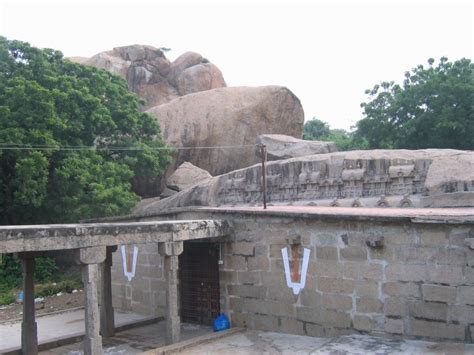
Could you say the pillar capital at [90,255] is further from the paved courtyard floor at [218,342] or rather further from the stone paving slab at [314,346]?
the stone paving slab at [314,346]

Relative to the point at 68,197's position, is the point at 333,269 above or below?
below

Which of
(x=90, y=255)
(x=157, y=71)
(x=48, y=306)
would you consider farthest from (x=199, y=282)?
(x=157, y=71)

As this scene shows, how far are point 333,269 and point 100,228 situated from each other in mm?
3959

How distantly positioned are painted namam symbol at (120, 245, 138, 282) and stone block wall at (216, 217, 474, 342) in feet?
9.80

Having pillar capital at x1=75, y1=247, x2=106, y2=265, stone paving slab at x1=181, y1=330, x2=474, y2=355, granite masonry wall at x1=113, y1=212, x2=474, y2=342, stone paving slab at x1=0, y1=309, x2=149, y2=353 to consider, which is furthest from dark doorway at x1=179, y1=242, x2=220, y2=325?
pillar capital at x1=75, y1=247, x2=106, y2=265

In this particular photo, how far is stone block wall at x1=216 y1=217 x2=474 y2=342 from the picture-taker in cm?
788

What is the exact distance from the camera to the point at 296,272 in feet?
31.8

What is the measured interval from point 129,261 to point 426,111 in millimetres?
15695

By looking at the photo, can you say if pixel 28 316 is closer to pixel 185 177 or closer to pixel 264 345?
pixel 264 345

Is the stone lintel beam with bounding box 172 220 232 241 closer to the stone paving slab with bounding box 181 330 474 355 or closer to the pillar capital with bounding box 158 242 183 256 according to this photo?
the pillar capital with bounding box 158 242 183 256

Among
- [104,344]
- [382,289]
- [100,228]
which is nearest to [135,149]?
[104,344]

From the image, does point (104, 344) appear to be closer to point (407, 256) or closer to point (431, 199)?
point (407, 256)

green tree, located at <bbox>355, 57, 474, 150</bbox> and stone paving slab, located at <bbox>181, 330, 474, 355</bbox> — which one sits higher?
green tree, located at <bbox>355, 57, 474, 150</bbox>

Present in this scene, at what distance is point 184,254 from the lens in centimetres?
1177
